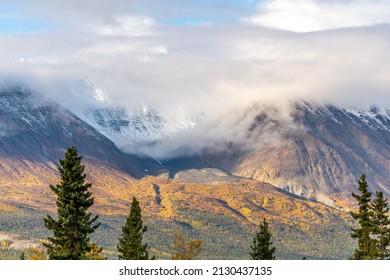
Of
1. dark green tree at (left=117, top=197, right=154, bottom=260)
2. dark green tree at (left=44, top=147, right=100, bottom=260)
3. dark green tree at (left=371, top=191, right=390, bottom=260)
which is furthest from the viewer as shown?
dark green tree at (left=117, top=197, right=154, bottom=260)

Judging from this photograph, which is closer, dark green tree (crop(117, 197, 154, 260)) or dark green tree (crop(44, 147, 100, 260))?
dark green tree (crop(44, 147, 100, 260))

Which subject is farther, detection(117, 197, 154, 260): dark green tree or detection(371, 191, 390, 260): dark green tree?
detection(117, 197, 154, 260): dark green tree

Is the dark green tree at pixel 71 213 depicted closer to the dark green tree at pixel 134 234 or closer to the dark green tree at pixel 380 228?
the dark green tree at pixel 134 234

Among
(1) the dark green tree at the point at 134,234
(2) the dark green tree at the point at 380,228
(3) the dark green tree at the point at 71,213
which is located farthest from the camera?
(1) the dark green tree at the point at 134,234

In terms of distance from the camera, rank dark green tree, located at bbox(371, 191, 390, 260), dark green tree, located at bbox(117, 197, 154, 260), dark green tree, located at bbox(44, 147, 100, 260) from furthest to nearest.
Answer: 1. dark green tree, located at bbox(117, 197, 154, 260)
2. dark green tree, located at bbox(371, 191, 390, 260)
3. dark green tree, located at bbox(44, 147, 100, 260)

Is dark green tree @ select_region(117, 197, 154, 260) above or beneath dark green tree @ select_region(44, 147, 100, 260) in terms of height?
above

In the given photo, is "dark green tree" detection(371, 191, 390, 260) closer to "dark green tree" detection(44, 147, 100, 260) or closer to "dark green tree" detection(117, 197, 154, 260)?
"dark green tree" detection(117, 197, 154, 260)

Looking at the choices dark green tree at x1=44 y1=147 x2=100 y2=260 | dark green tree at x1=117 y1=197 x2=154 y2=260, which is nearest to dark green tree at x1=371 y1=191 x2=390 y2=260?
dark green tree at x1=117 y1=197 x2=154 y2=260

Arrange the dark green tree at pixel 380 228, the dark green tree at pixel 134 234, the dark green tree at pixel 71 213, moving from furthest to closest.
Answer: the dark green tree at pixel 134 234 < the dark green tree at pixel 380 228 < the dark green tree at pixel 71 213

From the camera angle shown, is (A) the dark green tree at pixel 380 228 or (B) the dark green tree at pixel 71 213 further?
(A) the dark green tree at pixel 380 228

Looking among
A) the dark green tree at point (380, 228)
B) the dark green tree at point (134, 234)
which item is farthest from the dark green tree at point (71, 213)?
the dark green tree at point (380, 228)

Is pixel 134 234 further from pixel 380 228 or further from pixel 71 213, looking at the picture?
pixel 71 213

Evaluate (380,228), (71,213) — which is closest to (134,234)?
(380,228)
